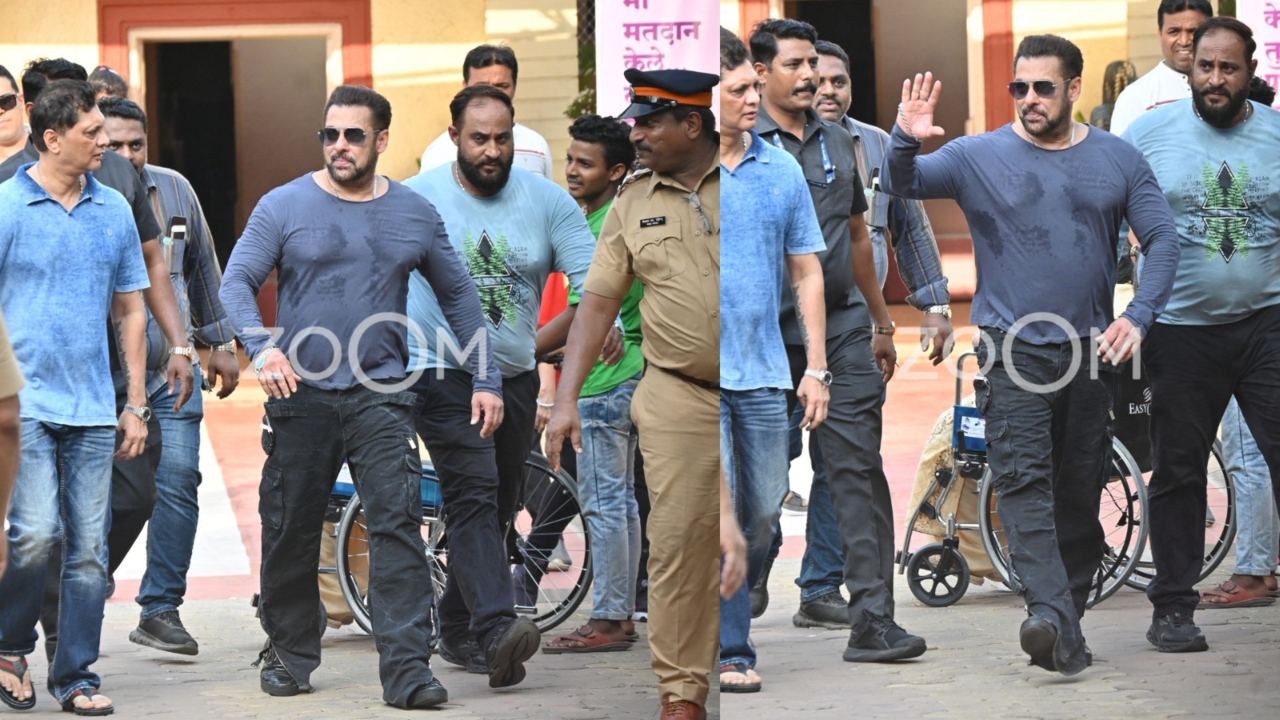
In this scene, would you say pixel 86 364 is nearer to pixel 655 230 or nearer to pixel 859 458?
pixel 655 230

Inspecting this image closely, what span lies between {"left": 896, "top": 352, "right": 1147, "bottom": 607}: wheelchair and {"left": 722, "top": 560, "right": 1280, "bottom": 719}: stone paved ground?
0.31ft

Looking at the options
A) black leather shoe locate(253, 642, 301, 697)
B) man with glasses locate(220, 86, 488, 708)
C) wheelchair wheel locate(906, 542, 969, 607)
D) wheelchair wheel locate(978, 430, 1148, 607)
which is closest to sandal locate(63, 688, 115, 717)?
black leather shoe locate(253, 642, 301, 697)

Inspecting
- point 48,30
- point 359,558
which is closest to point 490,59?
point 359,558

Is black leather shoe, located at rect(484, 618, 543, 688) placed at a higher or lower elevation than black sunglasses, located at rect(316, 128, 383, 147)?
lower

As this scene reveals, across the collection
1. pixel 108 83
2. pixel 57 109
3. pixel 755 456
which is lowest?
pixel 755 456

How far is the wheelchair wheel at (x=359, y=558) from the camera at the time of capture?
233 inches

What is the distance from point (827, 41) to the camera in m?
4.77

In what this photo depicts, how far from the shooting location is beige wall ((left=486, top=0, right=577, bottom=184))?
10.0m

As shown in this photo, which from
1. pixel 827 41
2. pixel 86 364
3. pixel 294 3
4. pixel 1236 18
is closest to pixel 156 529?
pixel 86 364

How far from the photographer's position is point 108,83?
667 cm

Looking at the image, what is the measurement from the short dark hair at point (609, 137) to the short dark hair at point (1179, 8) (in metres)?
1.74

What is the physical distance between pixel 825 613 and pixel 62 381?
2.36 meters

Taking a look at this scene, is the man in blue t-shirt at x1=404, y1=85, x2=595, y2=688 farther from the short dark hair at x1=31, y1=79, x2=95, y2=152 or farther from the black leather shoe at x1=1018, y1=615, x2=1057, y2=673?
the black leather shoe at x1=1018, y1=615, x2=1057, y2=673

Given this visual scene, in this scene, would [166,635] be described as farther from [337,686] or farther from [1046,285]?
[1046,285]
